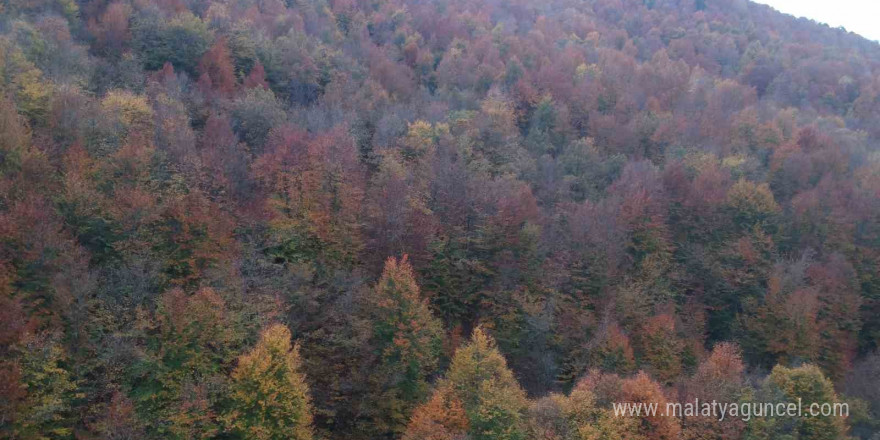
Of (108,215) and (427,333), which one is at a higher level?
(108,215)

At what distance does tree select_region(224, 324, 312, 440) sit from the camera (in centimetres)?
2716

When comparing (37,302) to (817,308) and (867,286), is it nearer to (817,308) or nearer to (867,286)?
(817,308)

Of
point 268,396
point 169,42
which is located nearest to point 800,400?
point 268,396

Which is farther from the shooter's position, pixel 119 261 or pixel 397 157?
pixel 397 157

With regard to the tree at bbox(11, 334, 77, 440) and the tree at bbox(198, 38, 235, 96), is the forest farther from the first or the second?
the tree at bbox(198, 38, 235, 96)

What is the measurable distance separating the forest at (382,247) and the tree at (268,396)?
0.47 ft

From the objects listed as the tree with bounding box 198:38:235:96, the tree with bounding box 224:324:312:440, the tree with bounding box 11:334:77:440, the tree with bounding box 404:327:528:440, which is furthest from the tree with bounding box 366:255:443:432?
the tree with bounding box 198:38:235:96

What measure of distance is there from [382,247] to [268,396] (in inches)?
604

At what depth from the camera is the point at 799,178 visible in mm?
61344

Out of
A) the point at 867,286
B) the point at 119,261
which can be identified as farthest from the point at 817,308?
the point at 119,261

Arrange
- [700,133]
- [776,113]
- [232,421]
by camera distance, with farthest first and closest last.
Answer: [776,113], [700,133], [232,421]

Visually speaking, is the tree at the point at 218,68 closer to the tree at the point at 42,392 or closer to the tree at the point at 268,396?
the tree at the point at 42,392

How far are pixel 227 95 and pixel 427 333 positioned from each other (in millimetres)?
29661

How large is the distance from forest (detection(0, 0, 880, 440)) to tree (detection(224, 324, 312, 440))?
144 millimetres
